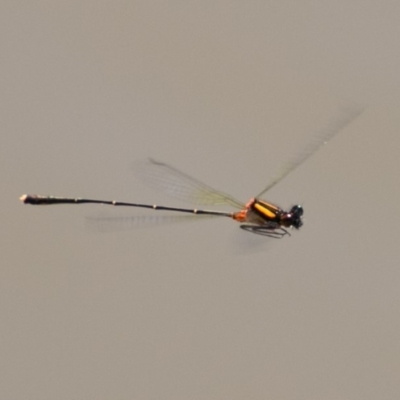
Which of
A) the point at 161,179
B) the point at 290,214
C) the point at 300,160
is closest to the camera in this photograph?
the point at 300,160

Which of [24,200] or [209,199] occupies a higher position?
[209,199]

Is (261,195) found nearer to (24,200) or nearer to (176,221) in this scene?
(176,221)

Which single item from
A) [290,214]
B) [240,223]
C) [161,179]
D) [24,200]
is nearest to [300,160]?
[290,214]

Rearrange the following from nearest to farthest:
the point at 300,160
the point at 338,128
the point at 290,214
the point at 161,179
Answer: the point at 338,128 → the point at 300,160 → the point at 290,214 → the point at 161,179

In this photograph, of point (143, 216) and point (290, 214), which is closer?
point (290, 214)
